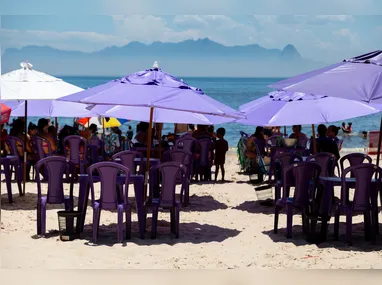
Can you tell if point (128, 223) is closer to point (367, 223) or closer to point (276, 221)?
point (276, 221)

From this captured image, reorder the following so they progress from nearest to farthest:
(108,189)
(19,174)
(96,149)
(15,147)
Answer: (108,189)
(19,174)
(15,147)
(96,149)

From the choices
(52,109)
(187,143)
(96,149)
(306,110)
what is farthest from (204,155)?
(306,110)

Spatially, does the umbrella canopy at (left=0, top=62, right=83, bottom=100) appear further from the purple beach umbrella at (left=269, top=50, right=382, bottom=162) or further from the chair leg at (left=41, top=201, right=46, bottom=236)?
the purple beach umbrella at (left=269, top=50, right=382, bottom=162)

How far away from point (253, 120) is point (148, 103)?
3.52 m

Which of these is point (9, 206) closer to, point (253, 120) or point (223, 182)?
point (253, 120)

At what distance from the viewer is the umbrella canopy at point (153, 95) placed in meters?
9.28

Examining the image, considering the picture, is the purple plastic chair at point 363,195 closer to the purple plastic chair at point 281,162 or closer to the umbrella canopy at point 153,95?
the umbrella canopy at point 153,95

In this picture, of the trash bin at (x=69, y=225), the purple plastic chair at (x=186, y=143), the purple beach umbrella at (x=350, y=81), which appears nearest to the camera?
the purple beach umbrella at (x=350, y=81)

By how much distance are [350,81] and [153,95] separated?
2.24 metres

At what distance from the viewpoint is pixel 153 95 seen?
31.1 ft

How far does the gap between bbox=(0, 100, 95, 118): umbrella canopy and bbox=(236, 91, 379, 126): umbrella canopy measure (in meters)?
3.99

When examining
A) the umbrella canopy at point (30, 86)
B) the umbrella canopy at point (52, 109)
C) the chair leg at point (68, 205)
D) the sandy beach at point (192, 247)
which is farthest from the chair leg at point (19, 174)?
the chair leg at point (68, 205)

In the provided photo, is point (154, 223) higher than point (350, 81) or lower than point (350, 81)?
lower

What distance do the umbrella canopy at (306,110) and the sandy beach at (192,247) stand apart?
4.55 feet
